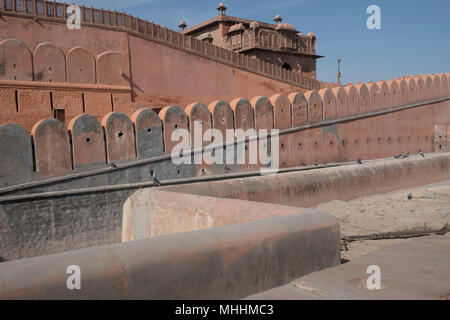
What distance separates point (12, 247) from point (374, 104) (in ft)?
32.6

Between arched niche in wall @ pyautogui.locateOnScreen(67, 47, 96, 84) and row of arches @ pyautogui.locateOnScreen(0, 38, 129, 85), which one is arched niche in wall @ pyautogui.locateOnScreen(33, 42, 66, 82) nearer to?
row of arches @ pyautogui.locateOnScreen(0, 38, 129, 85)

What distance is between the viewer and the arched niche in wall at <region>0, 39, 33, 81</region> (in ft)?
30.4

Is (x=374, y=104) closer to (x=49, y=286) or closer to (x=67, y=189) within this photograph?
(x=67, y=189)

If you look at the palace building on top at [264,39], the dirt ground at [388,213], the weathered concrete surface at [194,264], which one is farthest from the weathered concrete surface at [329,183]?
the palace building on top at [264,39]

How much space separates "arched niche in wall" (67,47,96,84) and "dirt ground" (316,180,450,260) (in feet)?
23.5

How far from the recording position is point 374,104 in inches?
456

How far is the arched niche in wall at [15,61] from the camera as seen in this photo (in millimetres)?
9258

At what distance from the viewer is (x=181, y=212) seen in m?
4.73

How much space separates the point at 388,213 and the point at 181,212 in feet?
13.2

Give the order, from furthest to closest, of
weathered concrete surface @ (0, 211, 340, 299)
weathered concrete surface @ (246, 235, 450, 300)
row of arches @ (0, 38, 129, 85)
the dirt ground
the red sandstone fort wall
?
the red sandstone fort wall
row of arches @ (0, 38, 129, 85)
the dirt ground
weathered concrete surface @ (246, 235, 450, 300)
weathered concrete surface @ (0, 211, 340, 299)

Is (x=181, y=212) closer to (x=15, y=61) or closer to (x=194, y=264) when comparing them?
(x=194, y=264)

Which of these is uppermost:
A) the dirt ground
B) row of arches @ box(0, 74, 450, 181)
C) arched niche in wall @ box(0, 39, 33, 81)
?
arched niche in wall @ box(0, 39, 33, 81)

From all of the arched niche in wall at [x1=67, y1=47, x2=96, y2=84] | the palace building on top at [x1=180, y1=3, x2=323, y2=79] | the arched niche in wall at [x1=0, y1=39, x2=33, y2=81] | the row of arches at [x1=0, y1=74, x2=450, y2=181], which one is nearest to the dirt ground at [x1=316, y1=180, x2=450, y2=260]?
the row of arches at [x1=0, y1=74, x2=450, y2=181]
